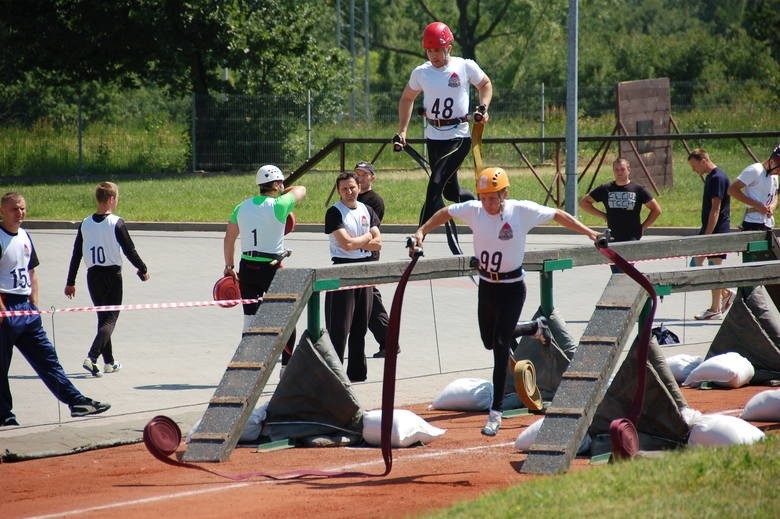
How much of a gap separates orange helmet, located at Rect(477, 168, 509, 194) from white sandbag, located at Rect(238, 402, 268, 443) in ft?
7.98

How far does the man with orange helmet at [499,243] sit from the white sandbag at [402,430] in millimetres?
556

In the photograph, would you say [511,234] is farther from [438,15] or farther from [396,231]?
[438,15]

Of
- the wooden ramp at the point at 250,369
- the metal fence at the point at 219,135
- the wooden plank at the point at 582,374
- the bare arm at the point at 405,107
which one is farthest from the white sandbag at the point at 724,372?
the metal fence at the point at 219,135

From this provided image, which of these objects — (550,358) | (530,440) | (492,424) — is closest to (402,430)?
(492,424)

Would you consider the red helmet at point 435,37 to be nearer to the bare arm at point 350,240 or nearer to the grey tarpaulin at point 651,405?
the bare arm at point 350,240

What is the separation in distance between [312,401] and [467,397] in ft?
5.64

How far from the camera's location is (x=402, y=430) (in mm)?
9602

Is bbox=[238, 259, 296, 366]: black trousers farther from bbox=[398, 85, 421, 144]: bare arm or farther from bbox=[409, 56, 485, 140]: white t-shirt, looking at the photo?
bbox=[409, 56, 485, 140]: white t-shirt

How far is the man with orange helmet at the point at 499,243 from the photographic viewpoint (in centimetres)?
980

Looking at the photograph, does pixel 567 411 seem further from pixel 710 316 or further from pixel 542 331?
pixel 710 316

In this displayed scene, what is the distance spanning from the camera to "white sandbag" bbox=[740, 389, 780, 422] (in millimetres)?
10125

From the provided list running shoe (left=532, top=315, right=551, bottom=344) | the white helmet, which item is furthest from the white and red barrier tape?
running shoe (left=532, top=315, right=551, bottom=344)

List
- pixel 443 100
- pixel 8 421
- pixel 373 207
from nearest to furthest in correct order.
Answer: pixel 8 421, pixel 443 100, pixel 373 207

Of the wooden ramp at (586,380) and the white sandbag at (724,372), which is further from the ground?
the wooden ramp at (586,380)
